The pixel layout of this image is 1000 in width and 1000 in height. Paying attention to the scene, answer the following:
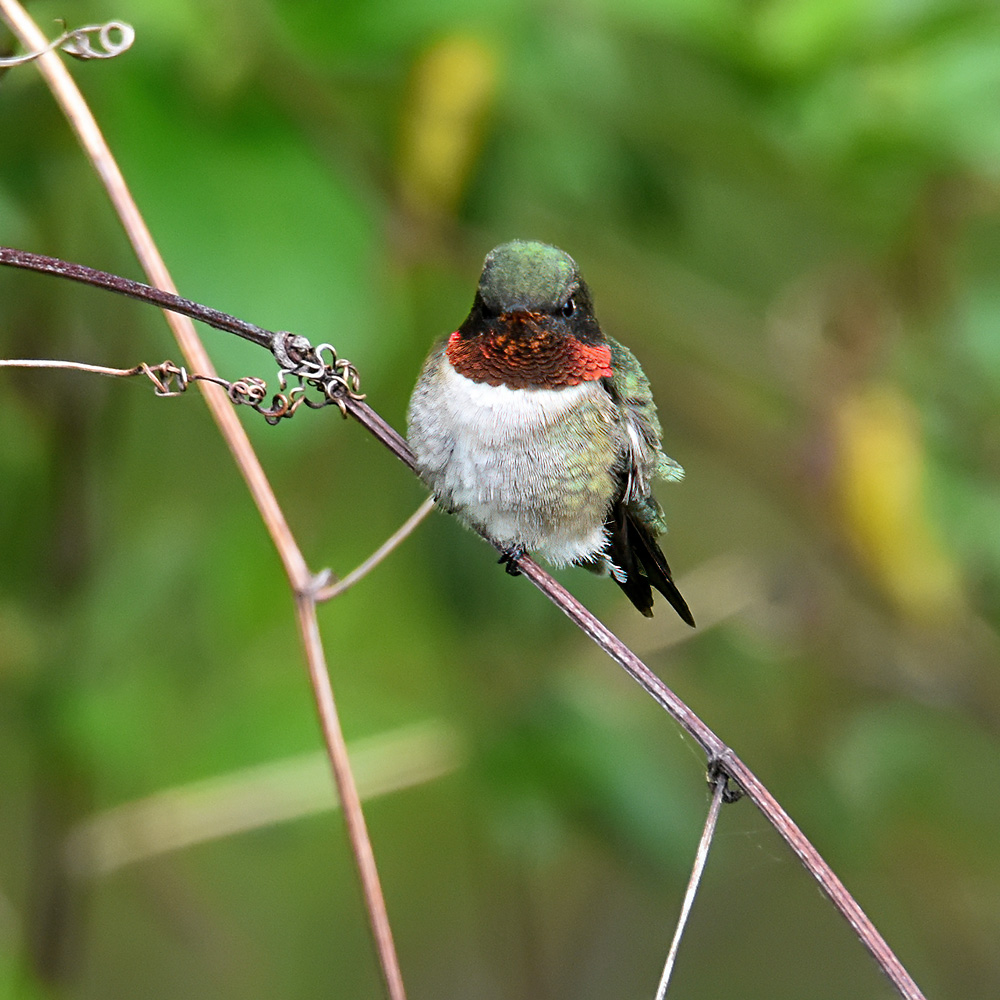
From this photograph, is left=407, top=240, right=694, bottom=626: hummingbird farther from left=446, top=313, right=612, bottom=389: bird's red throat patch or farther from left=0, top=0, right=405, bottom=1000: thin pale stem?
left=0, top=0, right=405, bottom=1000: thin pale stem

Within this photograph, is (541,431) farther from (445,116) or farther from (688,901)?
(688,901)

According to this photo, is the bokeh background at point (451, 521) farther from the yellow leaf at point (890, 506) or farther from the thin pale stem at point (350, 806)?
the thin pale stem at point (350, 806)

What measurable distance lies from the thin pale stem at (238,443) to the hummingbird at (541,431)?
1.69 feet

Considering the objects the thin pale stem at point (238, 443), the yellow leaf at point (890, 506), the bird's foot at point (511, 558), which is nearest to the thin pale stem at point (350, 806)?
the thin pale stem at point (238, 443)

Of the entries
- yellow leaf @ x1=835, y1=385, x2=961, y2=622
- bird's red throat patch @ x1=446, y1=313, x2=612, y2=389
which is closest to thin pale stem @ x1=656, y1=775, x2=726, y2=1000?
bird's red throat patch @ x1=446, y1=313, x2=612, y2=389

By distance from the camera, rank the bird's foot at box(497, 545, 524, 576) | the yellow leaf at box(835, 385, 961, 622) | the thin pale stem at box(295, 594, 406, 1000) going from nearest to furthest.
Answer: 1. the thin pale stem at box(295, 594, 406, 1000)
2. the bird's foot at box(497, 545, 524, 576)
3. the yellow leaf at box(835, 385, 961, 622)

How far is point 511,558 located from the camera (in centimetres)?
226

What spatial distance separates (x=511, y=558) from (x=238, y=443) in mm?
780

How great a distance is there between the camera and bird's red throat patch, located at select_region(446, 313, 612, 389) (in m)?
2.21

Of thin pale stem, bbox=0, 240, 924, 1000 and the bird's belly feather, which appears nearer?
thin pale stem, bbox=0, 240, 924, 1000

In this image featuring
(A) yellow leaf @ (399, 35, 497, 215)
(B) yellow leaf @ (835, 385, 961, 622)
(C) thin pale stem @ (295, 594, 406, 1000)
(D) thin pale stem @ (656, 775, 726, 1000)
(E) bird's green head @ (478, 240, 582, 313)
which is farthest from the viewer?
(B) yellow leaf @ (835, 385, 961, 622)

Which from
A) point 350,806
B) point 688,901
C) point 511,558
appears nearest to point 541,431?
point 511,558

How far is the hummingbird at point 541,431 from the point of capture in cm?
216

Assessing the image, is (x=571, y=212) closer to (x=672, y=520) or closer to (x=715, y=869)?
(x=672, y=520)
